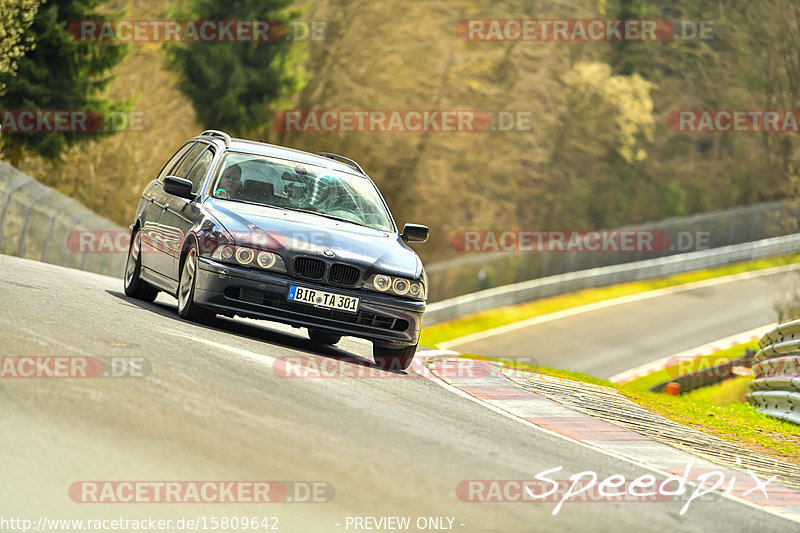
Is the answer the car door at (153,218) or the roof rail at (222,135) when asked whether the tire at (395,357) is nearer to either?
the car door at (153,218)

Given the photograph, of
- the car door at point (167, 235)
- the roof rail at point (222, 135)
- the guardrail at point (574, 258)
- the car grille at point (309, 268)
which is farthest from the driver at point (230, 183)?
the guardrail at point (574, 258)

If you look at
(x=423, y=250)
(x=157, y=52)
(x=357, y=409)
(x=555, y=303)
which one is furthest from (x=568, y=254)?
(x=357, y=409)

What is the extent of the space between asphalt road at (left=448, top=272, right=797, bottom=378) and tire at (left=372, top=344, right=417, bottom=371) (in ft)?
62.7

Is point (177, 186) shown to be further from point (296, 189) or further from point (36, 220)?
point (36, 220)

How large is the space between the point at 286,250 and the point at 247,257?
34 cm

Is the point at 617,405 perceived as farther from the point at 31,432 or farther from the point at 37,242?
the point at 37,242

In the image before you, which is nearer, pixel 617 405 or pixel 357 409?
pixel 357 409

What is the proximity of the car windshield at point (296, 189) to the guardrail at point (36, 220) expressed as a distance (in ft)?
36.1

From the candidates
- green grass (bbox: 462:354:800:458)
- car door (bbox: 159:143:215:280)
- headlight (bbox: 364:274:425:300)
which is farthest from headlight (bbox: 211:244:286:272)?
green grass (bbox: 462:354:800:458)

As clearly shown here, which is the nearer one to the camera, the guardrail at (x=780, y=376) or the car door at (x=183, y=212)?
the car door at (x=183, y=212)

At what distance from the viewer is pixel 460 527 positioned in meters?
5.21

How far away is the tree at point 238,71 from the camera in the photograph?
44.6 m

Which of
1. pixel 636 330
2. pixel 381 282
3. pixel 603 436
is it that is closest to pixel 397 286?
pixel 381 282

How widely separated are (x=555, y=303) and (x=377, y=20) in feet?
56.2
